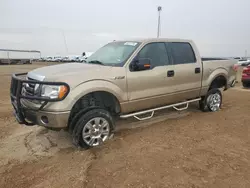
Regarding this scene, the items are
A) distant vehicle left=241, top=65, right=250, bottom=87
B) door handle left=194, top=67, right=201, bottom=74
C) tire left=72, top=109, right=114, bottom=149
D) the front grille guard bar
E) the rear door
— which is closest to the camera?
the front grille guard bar

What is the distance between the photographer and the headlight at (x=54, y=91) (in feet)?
12.1

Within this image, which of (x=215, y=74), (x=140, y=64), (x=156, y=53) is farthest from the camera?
(x=215, y=74)

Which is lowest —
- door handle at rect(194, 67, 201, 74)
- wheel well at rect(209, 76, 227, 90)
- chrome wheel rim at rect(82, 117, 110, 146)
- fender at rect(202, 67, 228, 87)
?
chrome wheel rim at rect(82, 117, 110, 146)

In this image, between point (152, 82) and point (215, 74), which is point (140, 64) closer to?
point (152, 82)

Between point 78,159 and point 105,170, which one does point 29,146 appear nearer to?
point 78,159

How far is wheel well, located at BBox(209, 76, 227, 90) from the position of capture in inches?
257

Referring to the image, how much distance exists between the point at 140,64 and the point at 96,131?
4.88ft

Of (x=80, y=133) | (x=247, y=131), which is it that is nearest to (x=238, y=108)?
(x=247, y=131)

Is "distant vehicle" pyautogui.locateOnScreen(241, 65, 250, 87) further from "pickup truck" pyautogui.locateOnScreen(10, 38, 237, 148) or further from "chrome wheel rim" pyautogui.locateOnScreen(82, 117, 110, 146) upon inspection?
"chrome wheel rim" pyautogui.locateOnScreen(82, 117, 110, 146)

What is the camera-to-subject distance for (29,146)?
14.3ft

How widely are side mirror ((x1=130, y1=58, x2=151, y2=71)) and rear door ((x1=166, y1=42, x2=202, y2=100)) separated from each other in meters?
0.97

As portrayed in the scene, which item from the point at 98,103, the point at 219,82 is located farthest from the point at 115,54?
the point at 219,82

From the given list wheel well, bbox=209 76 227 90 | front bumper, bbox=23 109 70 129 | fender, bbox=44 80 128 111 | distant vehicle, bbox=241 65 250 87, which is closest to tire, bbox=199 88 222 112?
wheel well, bbox=209 76 227 90

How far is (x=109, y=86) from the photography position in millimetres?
4250
